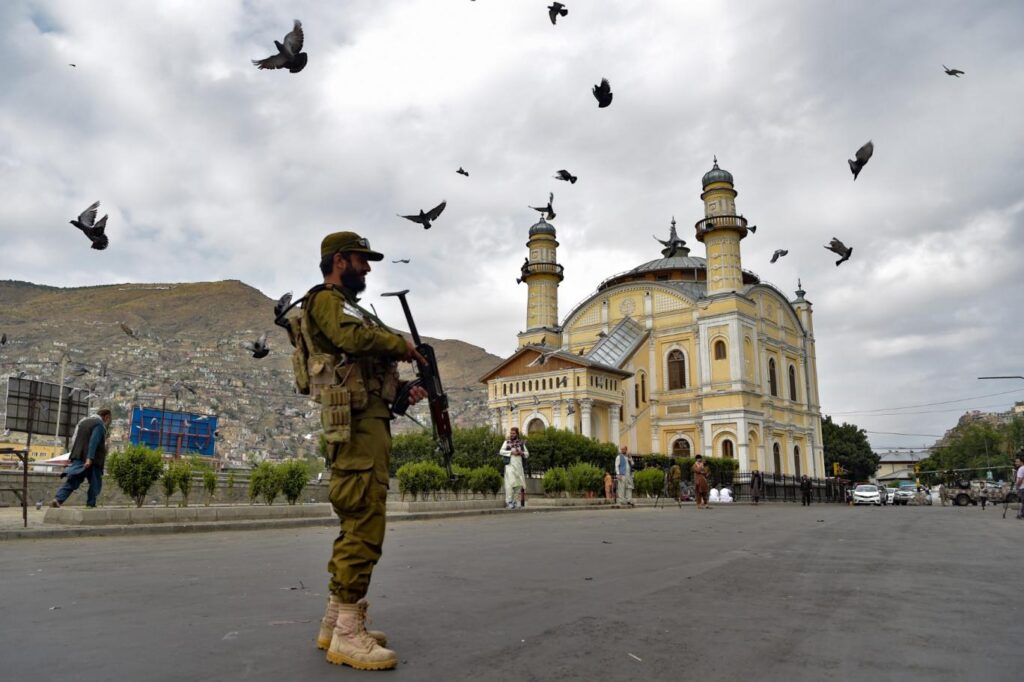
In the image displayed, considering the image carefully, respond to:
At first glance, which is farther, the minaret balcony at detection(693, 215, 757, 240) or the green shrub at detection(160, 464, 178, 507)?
the minaret balcony at detection(693, 215, 757, 240)

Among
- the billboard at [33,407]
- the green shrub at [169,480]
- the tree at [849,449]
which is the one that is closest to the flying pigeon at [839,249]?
the green shrub at [169,480]

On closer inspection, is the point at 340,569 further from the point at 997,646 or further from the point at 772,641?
the point at 997,646

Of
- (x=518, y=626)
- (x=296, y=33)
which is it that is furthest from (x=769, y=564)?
(x=296, y=33)

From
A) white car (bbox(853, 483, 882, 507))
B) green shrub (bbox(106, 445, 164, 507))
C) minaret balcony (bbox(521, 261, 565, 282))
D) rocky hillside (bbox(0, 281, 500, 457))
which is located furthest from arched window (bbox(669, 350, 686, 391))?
green shrub (bbox(106, 445, 164, 507))

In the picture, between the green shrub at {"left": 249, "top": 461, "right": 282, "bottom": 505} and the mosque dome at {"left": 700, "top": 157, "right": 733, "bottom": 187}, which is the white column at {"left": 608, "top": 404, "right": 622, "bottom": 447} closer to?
the mosque dome at {"left": 700, "top": 157, "right": 733, "bottom": 187}

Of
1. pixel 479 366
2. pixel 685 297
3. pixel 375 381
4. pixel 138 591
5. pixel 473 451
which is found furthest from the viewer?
pixel 479 366

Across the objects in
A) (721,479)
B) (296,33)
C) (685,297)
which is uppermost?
(685,297)

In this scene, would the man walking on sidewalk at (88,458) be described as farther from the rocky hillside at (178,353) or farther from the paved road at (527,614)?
the rocky hillside at (178,353)

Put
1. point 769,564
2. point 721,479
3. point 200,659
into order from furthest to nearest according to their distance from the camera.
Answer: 1. point 721,479
2. point 769,564
3. point 200,659

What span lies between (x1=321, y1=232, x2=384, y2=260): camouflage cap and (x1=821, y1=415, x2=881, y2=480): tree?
71182 mm

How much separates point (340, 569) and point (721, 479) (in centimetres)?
3857

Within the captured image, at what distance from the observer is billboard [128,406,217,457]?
1485 inches

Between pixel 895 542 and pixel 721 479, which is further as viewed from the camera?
pixel 721 479

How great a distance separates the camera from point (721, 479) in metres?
39.1
